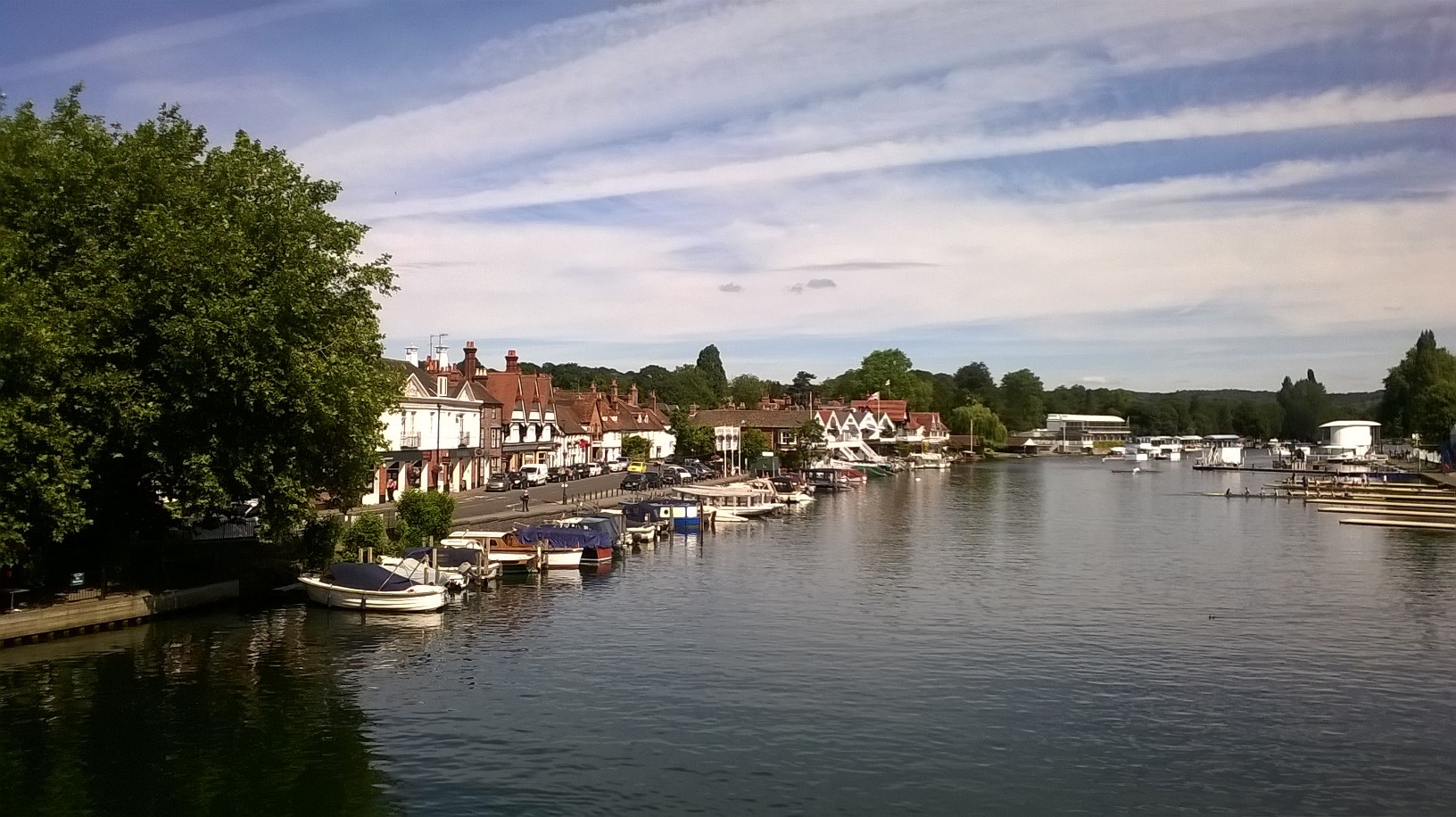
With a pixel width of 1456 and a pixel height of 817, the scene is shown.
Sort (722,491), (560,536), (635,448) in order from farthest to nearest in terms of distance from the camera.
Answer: (635,448), (722,491), (560,536)

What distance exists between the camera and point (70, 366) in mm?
33844

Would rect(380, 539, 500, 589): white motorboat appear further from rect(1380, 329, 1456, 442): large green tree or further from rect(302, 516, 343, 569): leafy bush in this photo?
rect(1380, 329, 1456, 442): large green tree

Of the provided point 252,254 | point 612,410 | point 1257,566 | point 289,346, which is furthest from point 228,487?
point 612,410

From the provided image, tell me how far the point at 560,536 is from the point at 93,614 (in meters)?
22.4

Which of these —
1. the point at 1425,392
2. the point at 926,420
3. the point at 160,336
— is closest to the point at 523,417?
the point at 160,336

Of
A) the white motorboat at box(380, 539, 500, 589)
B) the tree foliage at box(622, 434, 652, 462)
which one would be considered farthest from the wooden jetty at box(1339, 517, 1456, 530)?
the tree foliage at box(622, 434, 652, 462)

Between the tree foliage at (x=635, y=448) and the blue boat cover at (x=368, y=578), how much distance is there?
78.6 meters

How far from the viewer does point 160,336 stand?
3581 centimetres

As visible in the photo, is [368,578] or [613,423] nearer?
[368,578]

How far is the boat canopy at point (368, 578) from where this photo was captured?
1617 inches

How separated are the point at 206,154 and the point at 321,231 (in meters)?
5.38

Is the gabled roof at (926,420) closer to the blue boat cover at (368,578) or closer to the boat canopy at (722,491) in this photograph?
the boat canopy at (722,491)

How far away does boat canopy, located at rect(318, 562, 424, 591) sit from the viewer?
1617 inches

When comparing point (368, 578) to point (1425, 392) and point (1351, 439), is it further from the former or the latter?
point (1351, 439)
